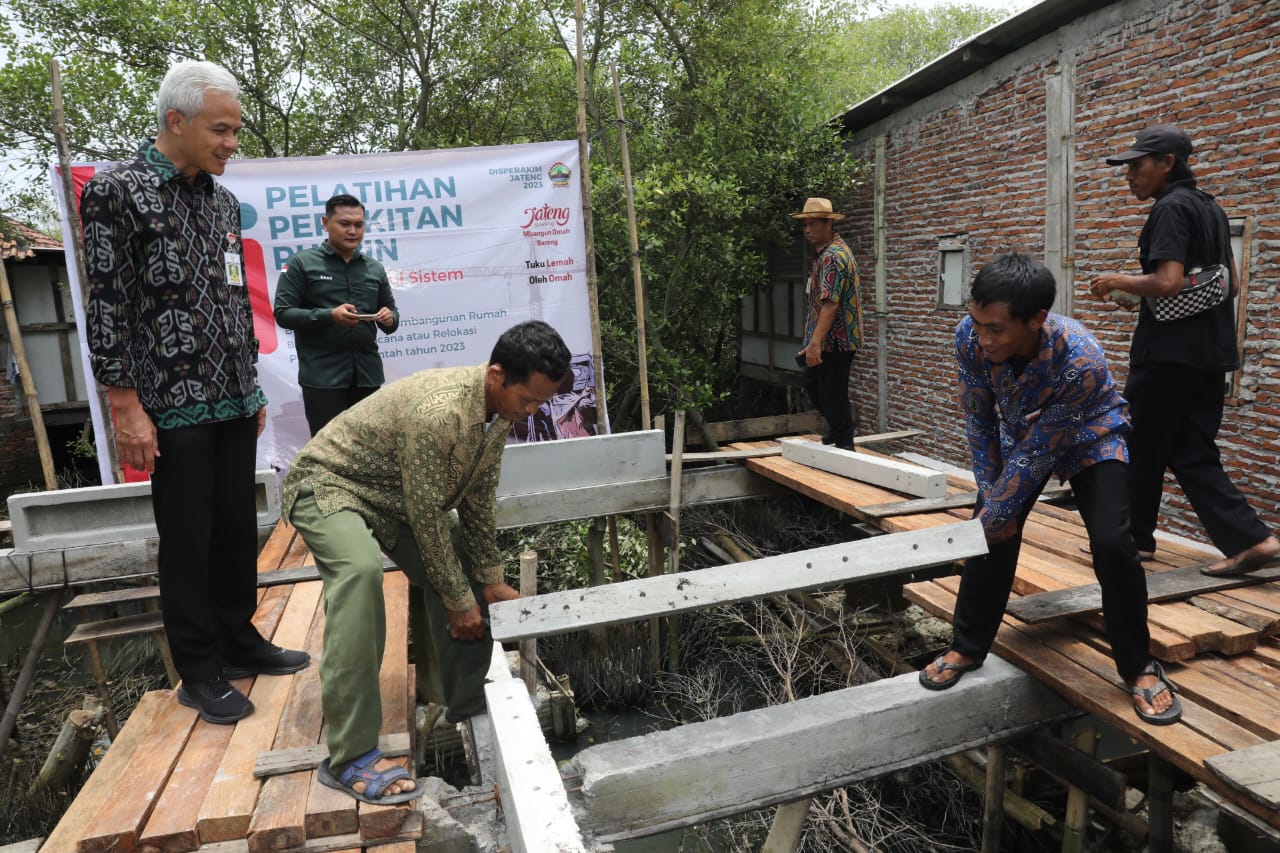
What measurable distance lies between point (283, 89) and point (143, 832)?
10807 millimetres

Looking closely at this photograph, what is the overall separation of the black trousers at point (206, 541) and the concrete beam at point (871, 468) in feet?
12.2

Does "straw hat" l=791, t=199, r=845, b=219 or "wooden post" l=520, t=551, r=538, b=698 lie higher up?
"straw hat" l=791, t=199, r=845, b=219

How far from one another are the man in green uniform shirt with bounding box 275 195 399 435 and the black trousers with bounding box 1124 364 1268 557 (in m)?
3.62

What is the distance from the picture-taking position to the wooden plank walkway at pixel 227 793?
87.5 inches

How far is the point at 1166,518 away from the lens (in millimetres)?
6121

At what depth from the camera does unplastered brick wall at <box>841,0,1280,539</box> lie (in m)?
5.29

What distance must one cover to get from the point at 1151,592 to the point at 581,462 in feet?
11.3

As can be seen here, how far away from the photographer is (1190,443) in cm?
347

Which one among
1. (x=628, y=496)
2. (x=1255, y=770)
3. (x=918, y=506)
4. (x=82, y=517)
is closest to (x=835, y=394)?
(x=918, y=506)

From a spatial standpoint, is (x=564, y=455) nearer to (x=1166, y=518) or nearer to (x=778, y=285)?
(x=1166, y=518)

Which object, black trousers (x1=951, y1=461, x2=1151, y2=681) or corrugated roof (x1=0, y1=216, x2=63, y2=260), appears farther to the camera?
corrugated roof (x1=0, y1=216, x2=63, y2=260)

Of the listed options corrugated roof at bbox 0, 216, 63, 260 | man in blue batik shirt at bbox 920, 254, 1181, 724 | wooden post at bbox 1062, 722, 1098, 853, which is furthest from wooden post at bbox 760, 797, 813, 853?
corrugated roof at bbox 0, 216, 63, 260

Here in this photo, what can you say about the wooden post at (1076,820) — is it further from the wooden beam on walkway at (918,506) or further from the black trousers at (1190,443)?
the wooden beam on walkway at (918,506)

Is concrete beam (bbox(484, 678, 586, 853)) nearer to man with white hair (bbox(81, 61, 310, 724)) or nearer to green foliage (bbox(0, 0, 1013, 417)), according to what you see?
man with white hair (bbox(81, 61, 310, 724))
